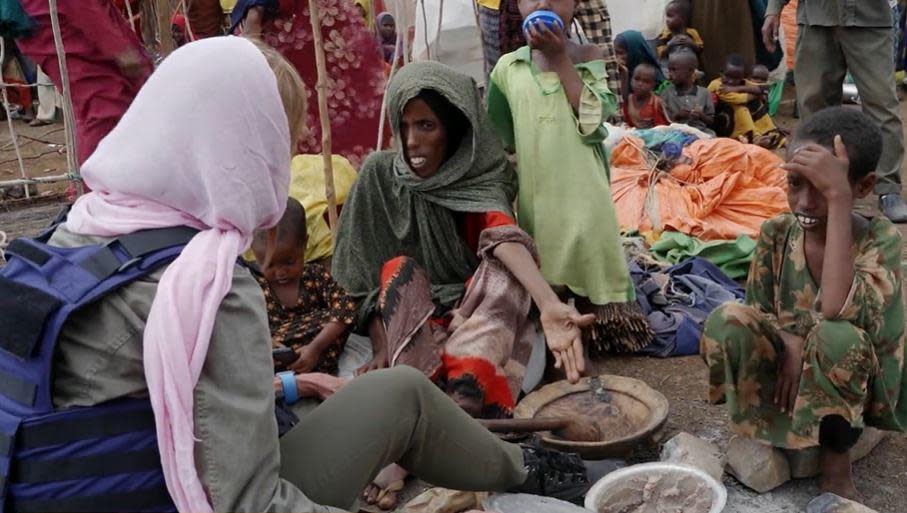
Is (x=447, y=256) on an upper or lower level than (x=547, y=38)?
lower

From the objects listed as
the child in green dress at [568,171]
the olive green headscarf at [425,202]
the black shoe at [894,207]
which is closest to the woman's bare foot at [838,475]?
the child in green dress at [568,171]

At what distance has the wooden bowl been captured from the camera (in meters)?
2.84

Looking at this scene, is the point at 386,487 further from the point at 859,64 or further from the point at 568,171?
the point at 859,64

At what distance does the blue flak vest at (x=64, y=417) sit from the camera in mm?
1542

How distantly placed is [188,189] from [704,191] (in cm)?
346

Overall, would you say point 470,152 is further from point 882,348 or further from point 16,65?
point 16,65

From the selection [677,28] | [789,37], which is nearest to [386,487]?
[677,28]

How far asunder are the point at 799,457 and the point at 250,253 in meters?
1.92

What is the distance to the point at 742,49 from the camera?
7559 mm

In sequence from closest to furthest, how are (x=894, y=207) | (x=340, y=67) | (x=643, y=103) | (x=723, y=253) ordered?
(x=723, y=253) < (x=894, y=207) < (x=340, y=67) < (x=643, y=103)

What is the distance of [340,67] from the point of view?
5.05 metres

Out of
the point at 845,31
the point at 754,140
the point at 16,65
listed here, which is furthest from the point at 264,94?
the point at 16,65

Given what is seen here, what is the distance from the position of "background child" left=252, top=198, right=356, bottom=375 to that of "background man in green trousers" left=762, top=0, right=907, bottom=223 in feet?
9.38

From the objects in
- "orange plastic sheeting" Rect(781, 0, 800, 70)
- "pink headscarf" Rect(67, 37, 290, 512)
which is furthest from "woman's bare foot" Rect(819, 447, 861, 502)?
"orange plastic sheeting" Rect(781, 0, 800, 70)
